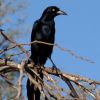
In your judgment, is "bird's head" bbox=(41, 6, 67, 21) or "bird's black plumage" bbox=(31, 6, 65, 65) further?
"bird's head" bbox=(41, 6, 67, 21)

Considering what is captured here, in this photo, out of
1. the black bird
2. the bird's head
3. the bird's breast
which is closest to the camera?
the black bird

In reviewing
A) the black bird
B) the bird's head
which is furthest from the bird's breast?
the bird's head

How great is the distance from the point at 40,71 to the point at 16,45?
1.36 feet

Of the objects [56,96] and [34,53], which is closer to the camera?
[56,96]

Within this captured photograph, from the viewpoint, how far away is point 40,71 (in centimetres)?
320

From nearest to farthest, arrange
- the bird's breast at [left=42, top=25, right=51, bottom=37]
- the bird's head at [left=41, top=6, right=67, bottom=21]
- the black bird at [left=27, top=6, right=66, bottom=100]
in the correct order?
the black bird at [left=27, top=6, right=66, bottom=100] < the bird's breast at [left=42, top=25, right=51, bottom=37] < the bird's head at [left=41, top=6, right=67, bottom=21]

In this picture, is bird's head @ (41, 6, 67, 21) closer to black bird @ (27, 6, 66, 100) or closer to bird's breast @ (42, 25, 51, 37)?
black bird @ (27, 6, 66, 100)

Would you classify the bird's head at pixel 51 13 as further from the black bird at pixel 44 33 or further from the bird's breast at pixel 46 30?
the bird's breast at pixel 46 30

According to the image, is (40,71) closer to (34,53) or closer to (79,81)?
(79,81)

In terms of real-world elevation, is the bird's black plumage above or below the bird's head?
Answer: below

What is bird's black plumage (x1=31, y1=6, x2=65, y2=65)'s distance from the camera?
4.56 m

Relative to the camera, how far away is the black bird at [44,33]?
4559 mm

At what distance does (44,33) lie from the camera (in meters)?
4.70

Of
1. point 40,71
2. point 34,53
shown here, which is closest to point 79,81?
point 40,71
